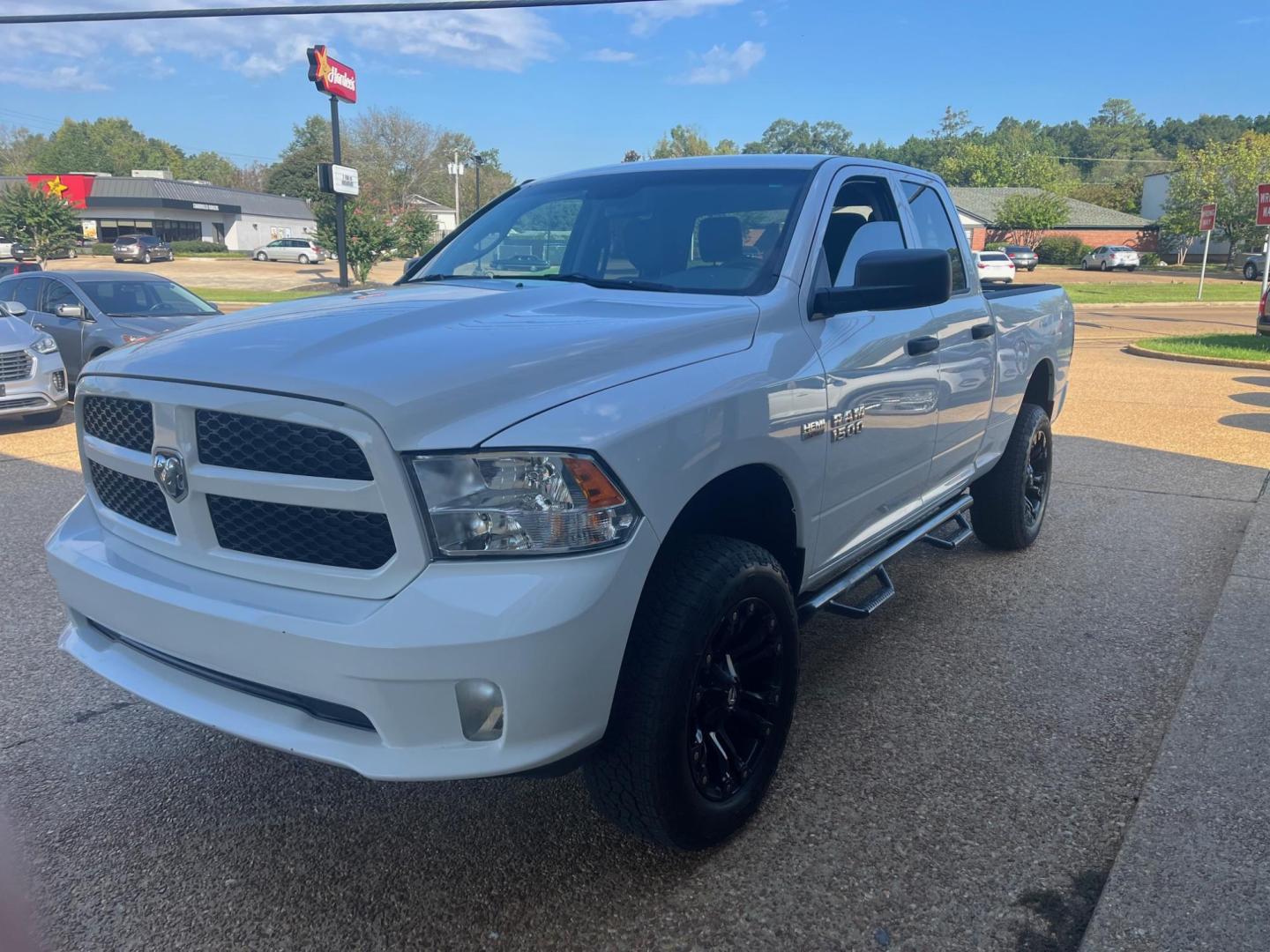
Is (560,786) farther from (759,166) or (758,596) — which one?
(759,166)

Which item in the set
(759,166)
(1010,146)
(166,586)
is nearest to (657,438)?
(166,586)

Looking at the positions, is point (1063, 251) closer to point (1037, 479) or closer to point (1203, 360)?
point (1203, 360)

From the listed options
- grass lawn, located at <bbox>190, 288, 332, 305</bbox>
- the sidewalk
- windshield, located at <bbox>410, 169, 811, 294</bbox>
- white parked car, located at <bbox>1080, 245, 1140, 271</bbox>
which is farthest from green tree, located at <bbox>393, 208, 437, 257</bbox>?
white parked car, located at <bbox>1080, 245, 1140, 271</bbox>

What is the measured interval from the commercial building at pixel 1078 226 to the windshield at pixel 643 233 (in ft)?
228

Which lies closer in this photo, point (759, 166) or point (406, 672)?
point (406, 672)

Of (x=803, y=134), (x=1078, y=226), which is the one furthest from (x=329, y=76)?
(x=803, y=134)

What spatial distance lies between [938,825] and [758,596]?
0.89 m

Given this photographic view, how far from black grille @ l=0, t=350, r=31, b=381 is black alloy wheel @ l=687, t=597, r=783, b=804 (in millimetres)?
8928

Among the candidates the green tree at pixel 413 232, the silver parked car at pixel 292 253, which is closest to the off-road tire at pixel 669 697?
the green tree at pixel 413 232

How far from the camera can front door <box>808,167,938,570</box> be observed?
10.2 feet

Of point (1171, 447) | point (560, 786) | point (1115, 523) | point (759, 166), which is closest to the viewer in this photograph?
point (560, 786)

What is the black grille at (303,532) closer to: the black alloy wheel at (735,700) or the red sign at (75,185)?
the black alloy wheel at (735,700)

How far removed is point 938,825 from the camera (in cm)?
284

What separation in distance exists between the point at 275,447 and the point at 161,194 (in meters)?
78.5
